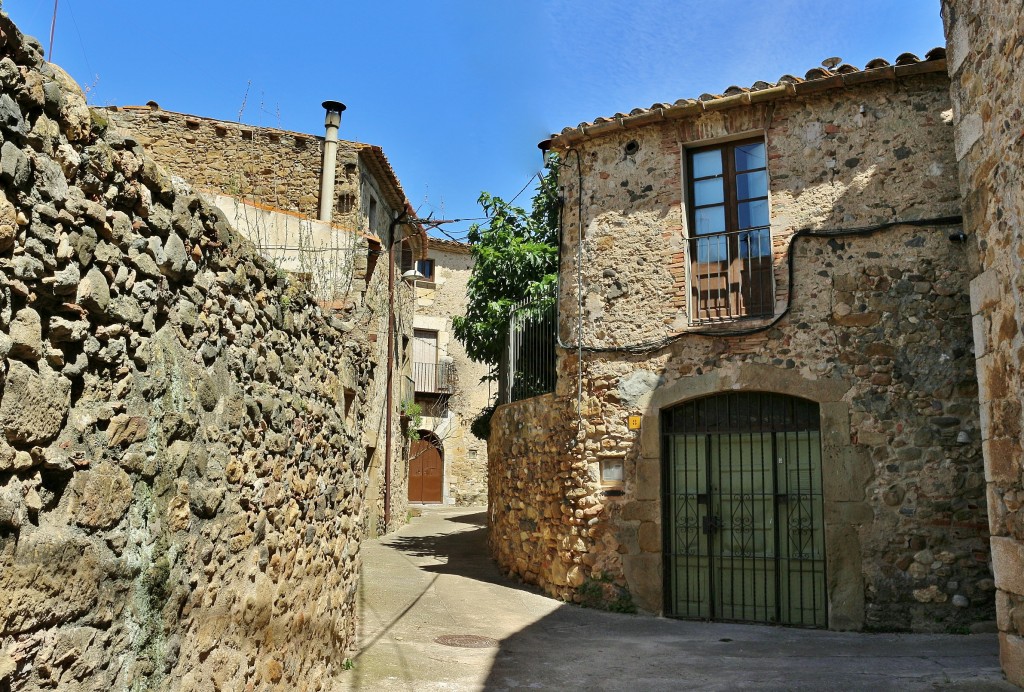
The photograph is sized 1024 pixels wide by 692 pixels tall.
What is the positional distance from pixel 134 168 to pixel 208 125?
40.4 feet

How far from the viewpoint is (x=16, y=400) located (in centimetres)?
205

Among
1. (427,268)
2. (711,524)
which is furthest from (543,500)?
(427,268)

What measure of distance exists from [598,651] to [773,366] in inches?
130

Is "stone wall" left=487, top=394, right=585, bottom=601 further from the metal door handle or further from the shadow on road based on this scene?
the metal door handle

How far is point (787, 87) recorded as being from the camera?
27.5ft

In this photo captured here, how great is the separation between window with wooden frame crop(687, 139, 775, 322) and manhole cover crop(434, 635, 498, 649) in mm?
3913

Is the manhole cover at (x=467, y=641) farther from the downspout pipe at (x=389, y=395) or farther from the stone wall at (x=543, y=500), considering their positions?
the downspout pipe at (x=389, y=395)

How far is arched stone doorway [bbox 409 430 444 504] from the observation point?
23.8 meters

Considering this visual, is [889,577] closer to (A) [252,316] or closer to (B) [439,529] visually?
(A) [252,316]

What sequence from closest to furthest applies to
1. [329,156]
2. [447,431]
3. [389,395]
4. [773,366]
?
[773,366], [329,156], [389,395], [447,431]

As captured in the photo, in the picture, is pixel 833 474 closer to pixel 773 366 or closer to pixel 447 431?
pixel 773 366

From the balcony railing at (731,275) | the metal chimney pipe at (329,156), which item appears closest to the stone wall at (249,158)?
the metal chimney pipe at (329,156)

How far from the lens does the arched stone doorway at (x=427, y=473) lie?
77.9 ft

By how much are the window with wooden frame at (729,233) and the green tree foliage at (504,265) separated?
3.11 meters
